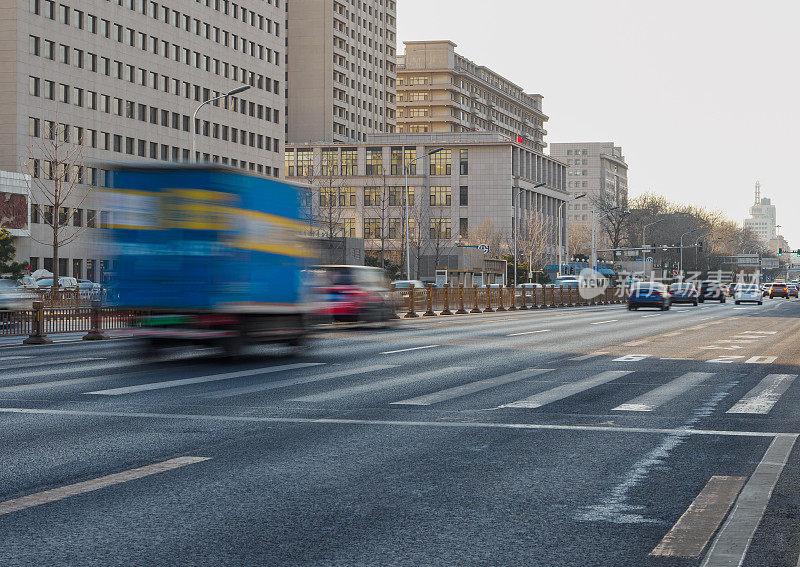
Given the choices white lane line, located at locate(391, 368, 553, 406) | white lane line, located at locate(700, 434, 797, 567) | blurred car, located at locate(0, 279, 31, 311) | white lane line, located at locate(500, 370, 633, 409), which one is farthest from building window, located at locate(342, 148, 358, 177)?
white lane line, located at locate(700, 434, 797, 567)

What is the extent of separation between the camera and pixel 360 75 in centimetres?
13938

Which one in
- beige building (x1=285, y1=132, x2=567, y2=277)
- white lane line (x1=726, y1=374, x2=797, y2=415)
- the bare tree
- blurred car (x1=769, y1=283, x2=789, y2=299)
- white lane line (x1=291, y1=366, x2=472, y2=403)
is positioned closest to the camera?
white lane line (x1=726, y1=374, x2=797, y2=415)

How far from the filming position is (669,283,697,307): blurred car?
58.1 meters

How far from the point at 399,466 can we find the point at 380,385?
5.75 meters

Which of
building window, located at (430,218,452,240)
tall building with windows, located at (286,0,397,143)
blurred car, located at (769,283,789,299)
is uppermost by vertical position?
tall building with windows, located at (286,0,397,143)

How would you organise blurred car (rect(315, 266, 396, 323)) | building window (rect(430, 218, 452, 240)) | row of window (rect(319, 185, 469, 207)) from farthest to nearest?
building window (rect(430, 218, 452, 240))
row of window (rect(319, 185, 469, 207))
blurred car (rect(315, 266, 396, 323))

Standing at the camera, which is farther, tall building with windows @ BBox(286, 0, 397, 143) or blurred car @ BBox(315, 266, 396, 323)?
tall building with windows @ BBox(286, 0, 397, 143)

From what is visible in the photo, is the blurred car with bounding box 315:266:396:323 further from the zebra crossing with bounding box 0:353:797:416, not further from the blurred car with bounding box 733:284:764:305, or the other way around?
the blurred car with bounding box 733:284:764:305

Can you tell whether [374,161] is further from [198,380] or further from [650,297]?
[198,380]

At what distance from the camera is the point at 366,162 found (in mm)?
129000

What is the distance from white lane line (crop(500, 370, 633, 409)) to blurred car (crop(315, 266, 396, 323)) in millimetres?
14766

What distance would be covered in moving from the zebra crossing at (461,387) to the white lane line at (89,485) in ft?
11.8

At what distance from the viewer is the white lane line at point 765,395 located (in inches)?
429

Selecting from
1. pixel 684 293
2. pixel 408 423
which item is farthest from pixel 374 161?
pixel 408 423
